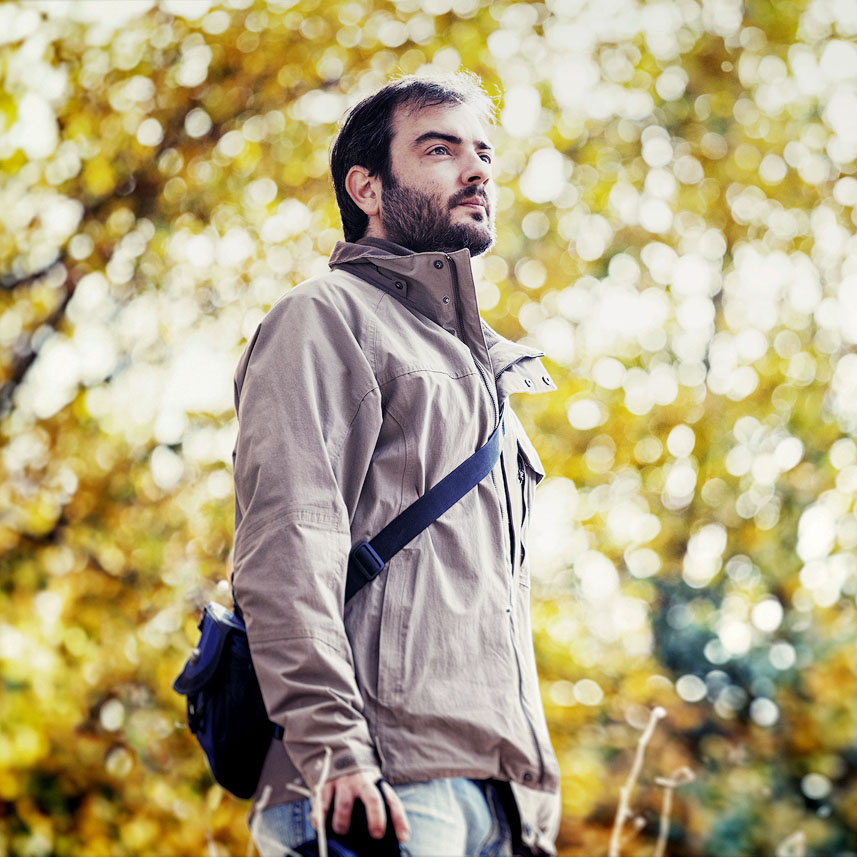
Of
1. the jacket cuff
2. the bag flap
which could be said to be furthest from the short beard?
the jacket cuff

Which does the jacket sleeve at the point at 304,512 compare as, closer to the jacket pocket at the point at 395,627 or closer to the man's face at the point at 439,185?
the jacket pocket at the point at 395,627

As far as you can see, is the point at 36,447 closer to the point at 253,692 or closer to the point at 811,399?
the point at 253,692

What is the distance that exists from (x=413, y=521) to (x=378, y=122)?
2.72ft

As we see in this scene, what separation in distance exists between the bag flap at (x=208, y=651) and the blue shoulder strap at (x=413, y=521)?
17cm

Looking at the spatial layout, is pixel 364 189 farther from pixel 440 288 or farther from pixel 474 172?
pixel 440 288

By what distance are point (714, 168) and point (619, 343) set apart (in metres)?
1.10

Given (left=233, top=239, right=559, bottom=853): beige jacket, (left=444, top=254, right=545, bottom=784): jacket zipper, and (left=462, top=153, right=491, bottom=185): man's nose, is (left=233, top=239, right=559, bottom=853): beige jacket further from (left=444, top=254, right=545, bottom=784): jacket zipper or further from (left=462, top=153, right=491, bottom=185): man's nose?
(left=462, top=153, right=491, bottom=185): man's nose

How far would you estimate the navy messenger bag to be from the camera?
3.91 ft

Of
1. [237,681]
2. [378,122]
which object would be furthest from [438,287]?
[237,681]

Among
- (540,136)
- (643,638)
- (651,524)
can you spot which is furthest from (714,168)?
(643,638)

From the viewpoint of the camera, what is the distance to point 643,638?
5.05m

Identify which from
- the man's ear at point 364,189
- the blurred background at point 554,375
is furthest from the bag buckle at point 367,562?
the blurred background at point 554,375

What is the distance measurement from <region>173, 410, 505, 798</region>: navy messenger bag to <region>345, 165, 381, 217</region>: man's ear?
25.2 inches

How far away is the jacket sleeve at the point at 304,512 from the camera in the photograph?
107cm
